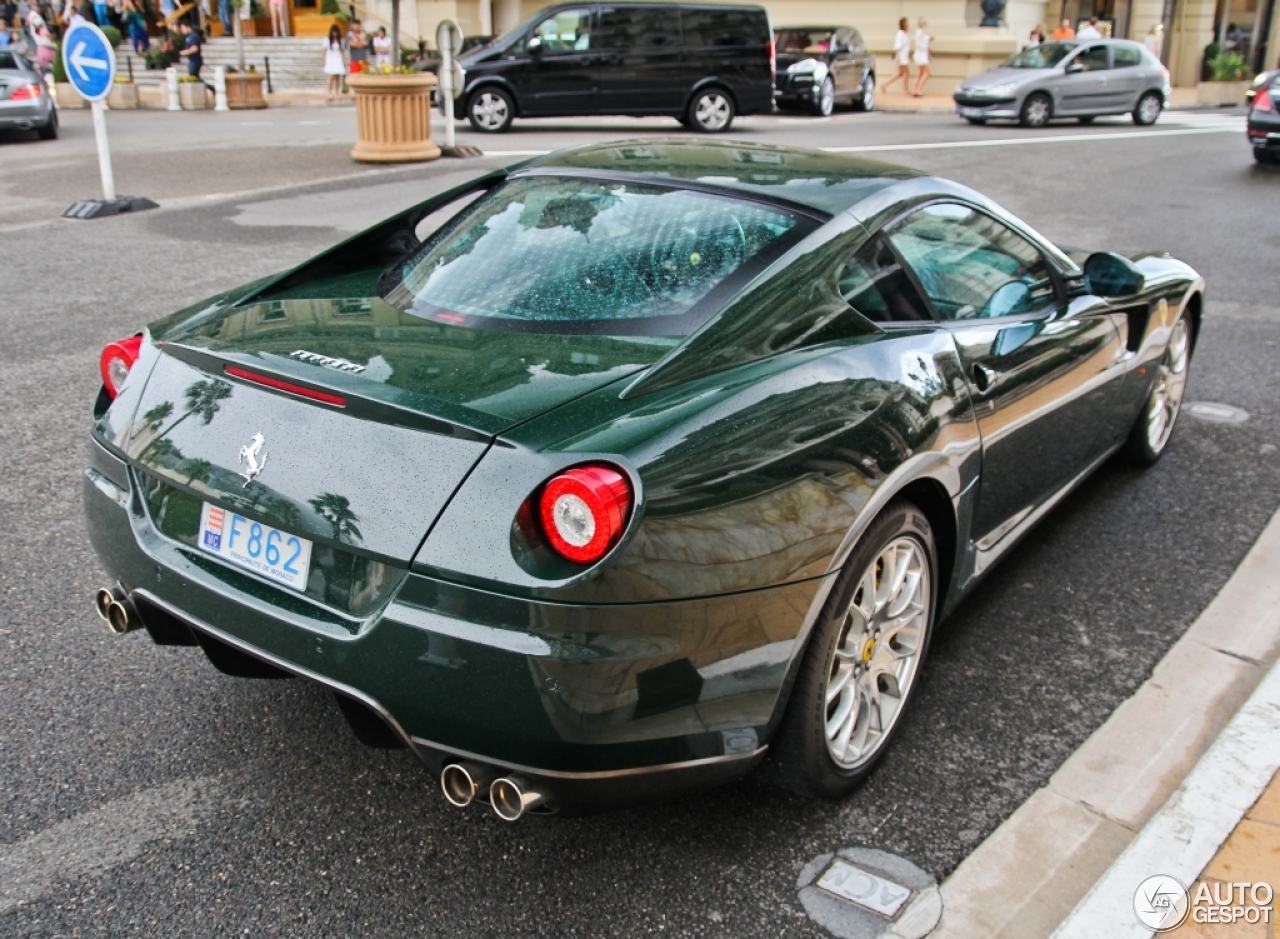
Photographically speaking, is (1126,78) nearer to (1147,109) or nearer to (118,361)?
(1147,109)

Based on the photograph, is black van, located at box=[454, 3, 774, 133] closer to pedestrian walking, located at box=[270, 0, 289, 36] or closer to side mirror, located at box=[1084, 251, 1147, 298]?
side mirror, located at box=[1084, 251, 1147, 298]

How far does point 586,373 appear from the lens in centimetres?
258

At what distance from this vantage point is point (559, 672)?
222cm

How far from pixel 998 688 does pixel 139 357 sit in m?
2.53

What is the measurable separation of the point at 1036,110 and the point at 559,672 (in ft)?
71.0

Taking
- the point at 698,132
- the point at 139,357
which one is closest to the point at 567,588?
the point at 139,357

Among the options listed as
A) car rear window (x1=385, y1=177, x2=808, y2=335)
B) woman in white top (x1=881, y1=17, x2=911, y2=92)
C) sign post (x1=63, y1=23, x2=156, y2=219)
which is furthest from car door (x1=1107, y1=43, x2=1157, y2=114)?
car rear window (x1=385, y1=177, x2=808, y2=335)

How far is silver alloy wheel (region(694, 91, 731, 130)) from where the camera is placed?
19.6m

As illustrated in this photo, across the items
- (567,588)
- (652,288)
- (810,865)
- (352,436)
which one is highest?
(652,288)

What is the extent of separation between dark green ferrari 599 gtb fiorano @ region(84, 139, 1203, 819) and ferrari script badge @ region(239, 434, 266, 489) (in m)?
0.01

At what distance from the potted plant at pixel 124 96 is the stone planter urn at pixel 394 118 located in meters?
13.8

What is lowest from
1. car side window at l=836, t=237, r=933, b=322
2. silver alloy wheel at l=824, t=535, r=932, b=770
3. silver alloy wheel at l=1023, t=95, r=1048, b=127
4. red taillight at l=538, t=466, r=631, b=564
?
silver alloy wheel at l=824, t=535, r=932, b=770

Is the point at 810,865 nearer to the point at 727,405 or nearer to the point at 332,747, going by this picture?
the point at 727,405

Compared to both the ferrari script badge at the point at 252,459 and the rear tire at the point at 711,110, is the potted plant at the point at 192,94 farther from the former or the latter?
the ferrari script badge at the point at 252,459
